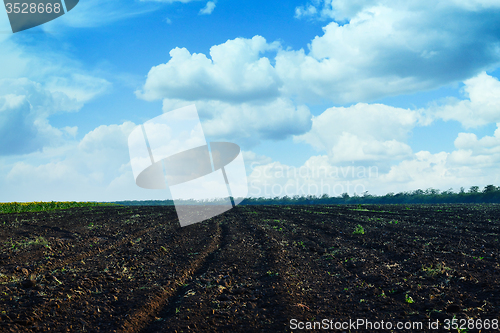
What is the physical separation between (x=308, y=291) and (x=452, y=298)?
2.53 m

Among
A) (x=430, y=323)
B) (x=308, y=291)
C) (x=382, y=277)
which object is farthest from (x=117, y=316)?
(x=382, y=277)

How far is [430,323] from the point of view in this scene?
4742 millimetres

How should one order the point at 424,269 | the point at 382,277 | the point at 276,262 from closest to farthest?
the point at 382,277
the point at 424,269
the point at 276,262

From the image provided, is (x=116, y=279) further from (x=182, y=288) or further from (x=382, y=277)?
(x=382, y=277)

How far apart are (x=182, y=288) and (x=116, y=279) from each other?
1724mm

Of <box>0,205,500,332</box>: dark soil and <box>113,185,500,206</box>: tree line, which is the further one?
<box>113,185,500,206</box>: tree line

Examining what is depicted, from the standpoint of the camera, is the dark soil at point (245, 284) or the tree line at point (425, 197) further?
the tree line at point (425, 197)

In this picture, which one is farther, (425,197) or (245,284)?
(425,197)

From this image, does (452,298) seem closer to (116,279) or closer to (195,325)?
(195,325)

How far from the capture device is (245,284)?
6723 millimetres

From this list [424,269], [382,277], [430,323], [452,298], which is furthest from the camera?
[424,269]

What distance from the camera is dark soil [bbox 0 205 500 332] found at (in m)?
4.95

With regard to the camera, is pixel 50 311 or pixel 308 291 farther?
pixel 308 291

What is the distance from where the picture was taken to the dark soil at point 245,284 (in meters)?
4.95
